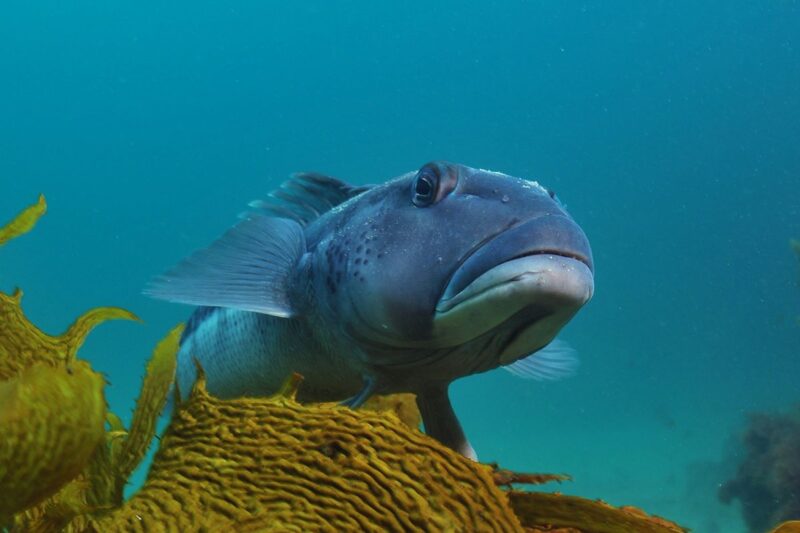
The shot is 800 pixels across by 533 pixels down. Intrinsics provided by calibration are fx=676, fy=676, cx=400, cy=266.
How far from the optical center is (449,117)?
98.1 m

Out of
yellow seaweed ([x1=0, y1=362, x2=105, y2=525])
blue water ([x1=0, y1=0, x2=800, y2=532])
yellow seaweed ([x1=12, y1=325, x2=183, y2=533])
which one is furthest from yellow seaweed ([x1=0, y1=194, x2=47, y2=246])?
blue water ([x1=0, y1=0, x2=800, y2=532])

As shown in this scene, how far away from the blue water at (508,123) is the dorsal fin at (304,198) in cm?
6919

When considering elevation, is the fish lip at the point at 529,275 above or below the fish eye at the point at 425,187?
Result: below

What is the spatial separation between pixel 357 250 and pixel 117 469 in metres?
1.33

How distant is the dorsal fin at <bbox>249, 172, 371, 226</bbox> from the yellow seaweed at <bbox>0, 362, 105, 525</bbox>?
8.68ft

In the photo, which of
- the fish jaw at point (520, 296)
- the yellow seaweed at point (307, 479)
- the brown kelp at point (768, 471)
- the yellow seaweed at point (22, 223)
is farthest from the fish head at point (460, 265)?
the brown kelp at point (768, 471)

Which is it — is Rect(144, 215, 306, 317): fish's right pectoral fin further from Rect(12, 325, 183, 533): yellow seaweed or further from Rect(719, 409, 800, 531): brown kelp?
Rect(719, 409, 800, 531): brown kelp

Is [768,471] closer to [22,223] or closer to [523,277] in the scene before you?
[523,277]

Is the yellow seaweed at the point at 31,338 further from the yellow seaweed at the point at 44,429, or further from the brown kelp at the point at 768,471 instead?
the brown kelp at the point at 768,471

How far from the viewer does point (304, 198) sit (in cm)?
390

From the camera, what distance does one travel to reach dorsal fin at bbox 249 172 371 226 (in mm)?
3799

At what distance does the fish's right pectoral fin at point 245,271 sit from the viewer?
3.07 m

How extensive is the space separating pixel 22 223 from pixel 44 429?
4.07 ft

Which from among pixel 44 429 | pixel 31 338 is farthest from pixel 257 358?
pixel 44 429
